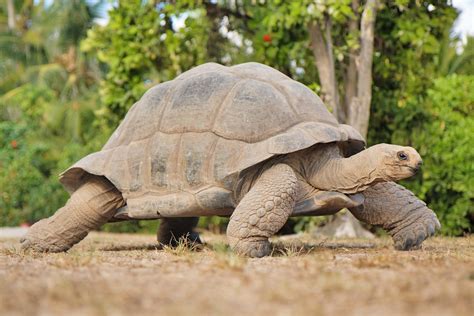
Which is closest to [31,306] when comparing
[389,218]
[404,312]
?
[404,312]

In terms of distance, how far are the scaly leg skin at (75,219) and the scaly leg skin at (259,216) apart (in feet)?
4.67

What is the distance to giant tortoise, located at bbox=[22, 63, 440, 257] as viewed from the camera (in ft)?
14.5

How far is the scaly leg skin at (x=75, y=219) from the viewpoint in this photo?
5.30m

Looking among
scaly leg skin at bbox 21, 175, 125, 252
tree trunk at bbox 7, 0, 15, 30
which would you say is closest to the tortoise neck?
scaly leg skin at bbox 21, 175, 125, 252

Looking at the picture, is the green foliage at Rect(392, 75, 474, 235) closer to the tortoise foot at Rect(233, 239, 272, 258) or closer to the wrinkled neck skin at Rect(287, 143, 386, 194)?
the wrinkled neck skin at Rect(287, 143, 386, 194)

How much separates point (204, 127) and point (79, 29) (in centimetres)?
2144

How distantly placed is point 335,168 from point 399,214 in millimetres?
684

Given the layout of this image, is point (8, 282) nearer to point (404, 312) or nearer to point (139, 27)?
point (404, 312)

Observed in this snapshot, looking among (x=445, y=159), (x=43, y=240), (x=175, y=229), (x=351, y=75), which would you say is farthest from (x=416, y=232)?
(x=351, y=75)

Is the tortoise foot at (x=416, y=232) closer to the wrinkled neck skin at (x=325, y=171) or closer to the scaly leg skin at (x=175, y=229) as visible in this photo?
the wrinkled neck skin at (x=325, y=171)

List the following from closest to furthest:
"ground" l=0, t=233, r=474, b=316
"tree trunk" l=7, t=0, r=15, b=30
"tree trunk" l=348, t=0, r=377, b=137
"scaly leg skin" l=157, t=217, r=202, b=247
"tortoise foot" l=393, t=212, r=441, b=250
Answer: "ground" l=0, t=233, r=474, b=316 < "tortoise foot" l=393, t=212, r=441, b=250 < "scaly leg skin" l=157, t=217, r=202, b=247 < "tree trunk" l=348, t=0, r=377, b=137 < "tree trunk" l=7, t=0, r=15, b=30

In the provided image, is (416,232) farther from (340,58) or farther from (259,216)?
(340,58)

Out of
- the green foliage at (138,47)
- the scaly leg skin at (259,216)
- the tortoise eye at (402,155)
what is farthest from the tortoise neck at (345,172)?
the green foliage at (138,47)

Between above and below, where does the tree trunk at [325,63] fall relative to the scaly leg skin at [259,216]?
above
